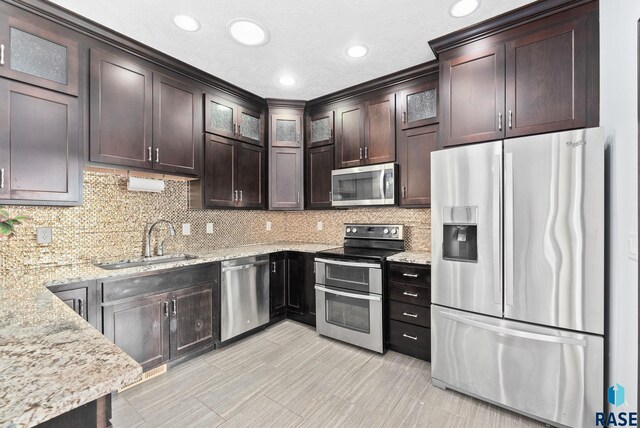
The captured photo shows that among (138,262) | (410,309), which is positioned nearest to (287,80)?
(138,262)

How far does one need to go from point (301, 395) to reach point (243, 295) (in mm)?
1146

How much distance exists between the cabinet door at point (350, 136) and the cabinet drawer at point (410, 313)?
4.96 feet

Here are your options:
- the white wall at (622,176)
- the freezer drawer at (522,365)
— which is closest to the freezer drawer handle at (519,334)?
the freezer drawer at (522,365)

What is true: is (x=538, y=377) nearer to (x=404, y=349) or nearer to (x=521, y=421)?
(x=521, y=421)

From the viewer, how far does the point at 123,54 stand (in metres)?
2.25

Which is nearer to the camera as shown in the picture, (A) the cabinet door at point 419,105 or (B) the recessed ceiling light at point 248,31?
(B) the recessed ceiling light at point 248,31

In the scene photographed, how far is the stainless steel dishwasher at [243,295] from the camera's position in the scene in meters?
2.71

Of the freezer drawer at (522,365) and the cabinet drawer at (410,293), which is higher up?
the cabinet drawer at (410,293)

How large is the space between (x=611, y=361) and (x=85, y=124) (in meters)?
3.63

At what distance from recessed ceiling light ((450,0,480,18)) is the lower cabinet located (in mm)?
1860

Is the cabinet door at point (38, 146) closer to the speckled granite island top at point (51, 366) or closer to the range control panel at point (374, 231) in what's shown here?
the speckled granite island top at point (51, 366)

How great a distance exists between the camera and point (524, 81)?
197 centimetres

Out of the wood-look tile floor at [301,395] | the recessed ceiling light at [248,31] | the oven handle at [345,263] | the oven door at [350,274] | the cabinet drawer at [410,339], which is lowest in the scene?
the wood-look tile floor at [301,395]

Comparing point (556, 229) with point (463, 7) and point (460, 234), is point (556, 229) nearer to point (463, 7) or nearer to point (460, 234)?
point (460, 234)
